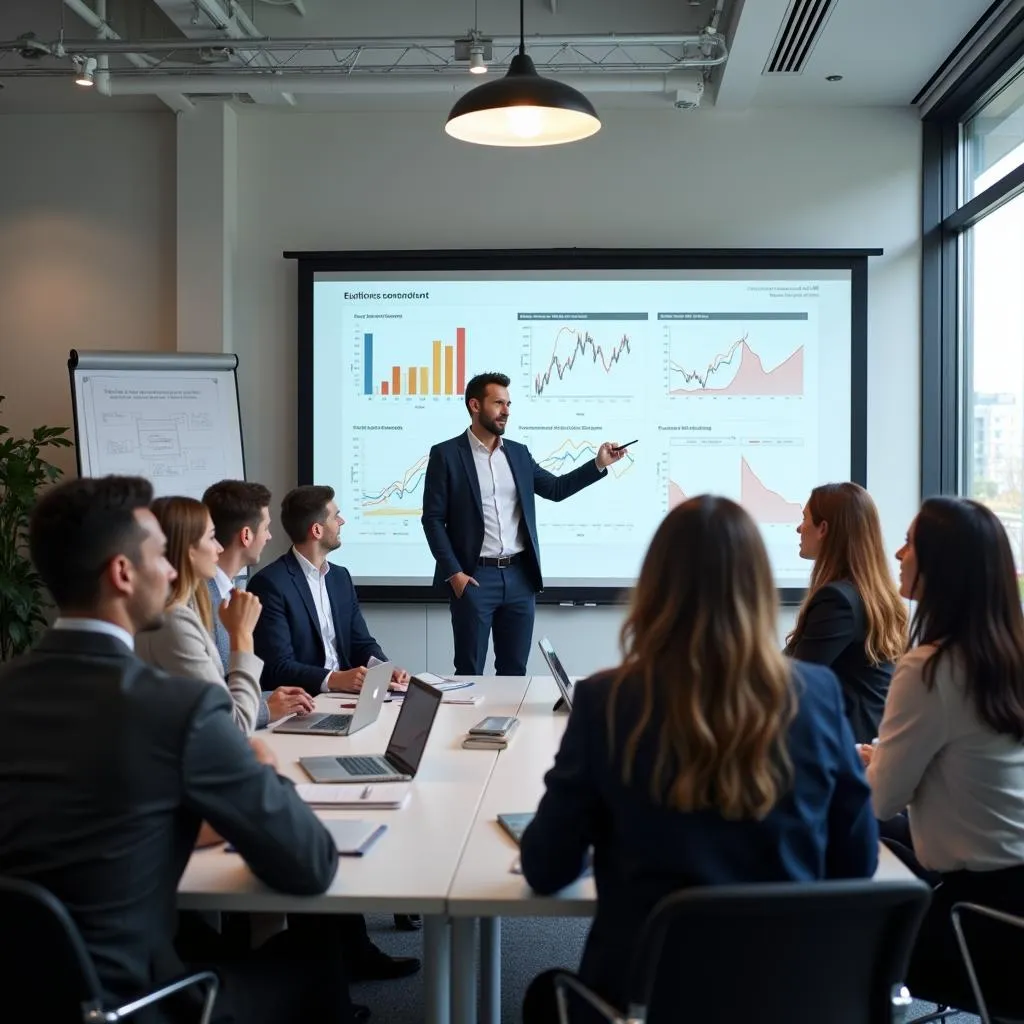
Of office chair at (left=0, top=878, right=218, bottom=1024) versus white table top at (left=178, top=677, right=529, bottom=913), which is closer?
office chair at (left=0, top=878, right=218, bottom=1024)

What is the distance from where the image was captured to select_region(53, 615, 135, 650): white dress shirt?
170 centimetres

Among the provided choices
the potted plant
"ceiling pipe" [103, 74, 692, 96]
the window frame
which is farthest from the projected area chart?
the potted plant

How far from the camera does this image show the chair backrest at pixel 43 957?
4.96ft

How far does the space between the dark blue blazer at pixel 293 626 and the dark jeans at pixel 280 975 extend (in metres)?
1.48

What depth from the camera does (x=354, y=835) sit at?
204 centimetres

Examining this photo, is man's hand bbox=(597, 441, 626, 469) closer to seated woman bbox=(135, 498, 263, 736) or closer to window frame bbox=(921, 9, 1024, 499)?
window frame bbox=(921, 9, 1024, 499)

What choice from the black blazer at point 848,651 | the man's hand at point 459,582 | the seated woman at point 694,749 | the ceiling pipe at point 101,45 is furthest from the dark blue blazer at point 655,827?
the ceiling pipe at point 101,45

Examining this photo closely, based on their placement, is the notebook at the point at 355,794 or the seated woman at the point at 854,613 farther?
the seated woman at the point at 854,613

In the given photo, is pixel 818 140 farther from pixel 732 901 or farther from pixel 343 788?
pixel 732 901

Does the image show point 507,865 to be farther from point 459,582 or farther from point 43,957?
point 459,582

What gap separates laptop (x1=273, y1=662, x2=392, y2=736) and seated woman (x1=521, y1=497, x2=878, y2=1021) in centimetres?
132

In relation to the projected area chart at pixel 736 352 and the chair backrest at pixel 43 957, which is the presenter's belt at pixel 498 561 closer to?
the projected area chart at pixel 736 352

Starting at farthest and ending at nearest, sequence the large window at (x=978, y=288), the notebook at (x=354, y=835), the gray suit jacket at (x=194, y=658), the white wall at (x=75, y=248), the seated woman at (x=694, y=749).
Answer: the white wall at (x=75, y=248) → the large window at (x=978, y=288) → the gray suit jacket at (x=194, y=658) → the notebook at (x=354, y=835) → the seated woman at (x=694, y=749)

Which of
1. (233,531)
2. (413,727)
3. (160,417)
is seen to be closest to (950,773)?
(413,727)
